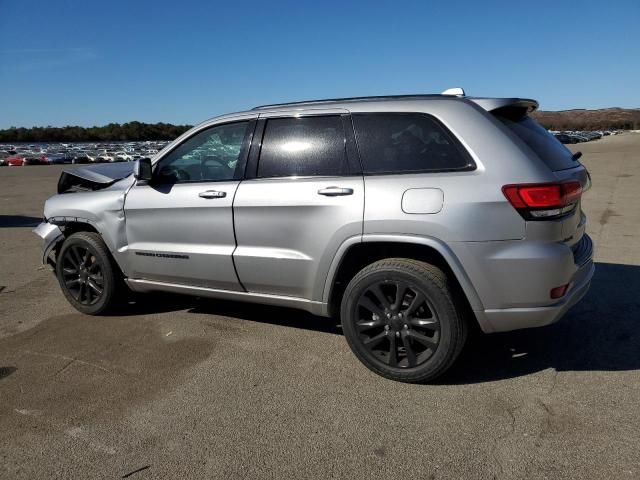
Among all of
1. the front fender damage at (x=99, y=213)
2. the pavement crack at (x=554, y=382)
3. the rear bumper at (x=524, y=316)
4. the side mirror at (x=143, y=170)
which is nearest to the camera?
the rear bumper at (x=524, y=316)

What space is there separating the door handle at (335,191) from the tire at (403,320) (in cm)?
51

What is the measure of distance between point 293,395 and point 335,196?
133 cm

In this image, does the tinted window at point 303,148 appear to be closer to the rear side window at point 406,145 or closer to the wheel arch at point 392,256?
the rear side window at point 406,145

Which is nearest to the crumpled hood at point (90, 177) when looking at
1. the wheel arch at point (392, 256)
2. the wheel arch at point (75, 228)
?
the wheel arch at point (75, 228)

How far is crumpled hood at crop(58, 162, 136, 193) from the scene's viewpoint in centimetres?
509

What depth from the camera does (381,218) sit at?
3430 mm

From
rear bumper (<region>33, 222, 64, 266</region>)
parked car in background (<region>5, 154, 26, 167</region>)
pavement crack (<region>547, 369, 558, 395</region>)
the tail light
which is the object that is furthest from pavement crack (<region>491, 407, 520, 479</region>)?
parked car in background (<region>5, 154, 26, 167</region>)

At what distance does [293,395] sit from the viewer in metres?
3.43

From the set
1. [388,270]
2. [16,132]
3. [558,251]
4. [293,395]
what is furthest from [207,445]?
[16,132]

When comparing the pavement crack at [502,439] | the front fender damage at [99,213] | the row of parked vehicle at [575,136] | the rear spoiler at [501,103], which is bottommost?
the row of parked vehicle at [575,136]

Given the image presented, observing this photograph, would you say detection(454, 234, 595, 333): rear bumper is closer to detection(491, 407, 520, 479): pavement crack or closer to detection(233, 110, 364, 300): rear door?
detection(491, 407, 520, 479): pavement crack

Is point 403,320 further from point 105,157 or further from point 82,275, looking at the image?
point 105,157

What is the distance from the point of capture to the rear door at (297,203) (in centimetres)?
362

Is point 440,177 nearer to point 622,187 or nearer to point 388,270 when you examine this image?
point 388,270
